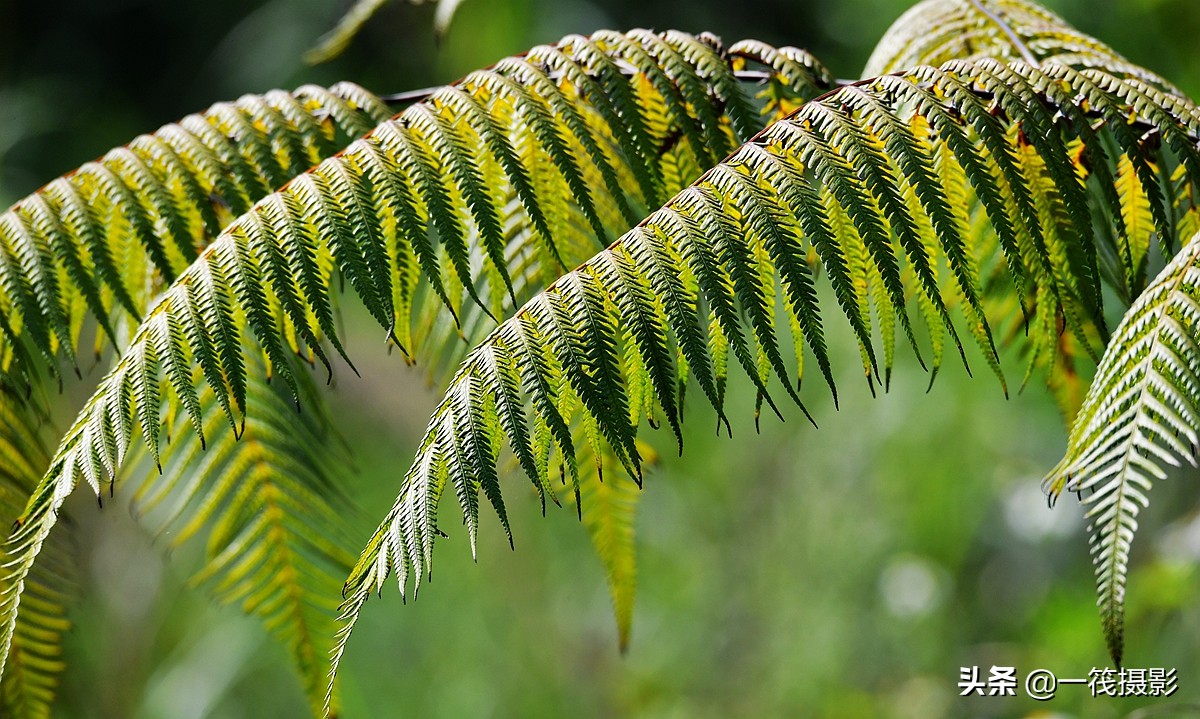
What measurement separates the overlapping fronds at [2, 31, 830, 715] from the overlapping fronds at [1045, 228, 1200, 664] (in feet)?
0.79

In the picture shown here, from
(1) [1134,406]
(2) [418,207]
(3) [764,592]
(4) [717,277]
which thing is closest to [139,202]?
(2) [418,207]

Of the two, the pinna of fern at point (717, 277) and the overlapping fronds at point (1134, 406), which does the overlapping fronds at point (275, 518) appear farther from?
the overlapping fronds at point (1134, 406)

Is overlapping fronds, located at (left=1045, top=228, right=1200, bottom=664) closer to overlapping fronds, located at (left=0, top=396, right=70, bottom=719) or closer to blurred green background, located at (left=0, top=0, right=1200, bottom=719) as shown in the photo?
overlapping fronds, located at (left=0, top=396, right=70, bottom=719)

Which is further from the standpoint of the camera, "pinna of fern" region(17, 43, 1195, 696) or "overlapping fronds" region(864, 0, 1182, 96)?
"overlapping fronds" region(864, 0, 1182, 96)

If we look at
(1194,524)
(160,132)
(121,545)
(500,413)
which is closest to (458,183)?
(500,413)

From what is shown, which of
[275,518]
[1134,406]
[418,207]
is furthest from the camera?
[275,518]

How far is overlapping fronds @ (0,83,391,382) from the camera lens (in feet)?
1.98

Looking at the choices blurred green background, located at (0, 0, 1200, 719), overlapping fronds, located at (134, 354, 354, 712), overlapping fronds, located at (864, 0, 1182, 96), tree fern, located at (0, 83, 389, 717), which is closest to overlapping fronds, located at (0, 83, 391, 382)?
tree fern, located at (0, 83, 389, 717)

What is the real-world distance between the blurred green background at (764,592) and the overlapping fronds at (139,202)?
122 centimetres

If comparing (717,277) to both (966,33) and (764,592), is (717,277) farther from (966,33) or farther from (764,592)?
(764,592)

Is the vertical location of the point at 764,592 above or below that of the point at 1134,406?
below

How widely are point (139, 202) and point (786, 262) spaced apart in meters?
0.42

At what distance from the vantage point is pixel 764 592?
206 cm

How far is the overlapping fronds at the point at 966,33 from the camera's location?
0.70 m
